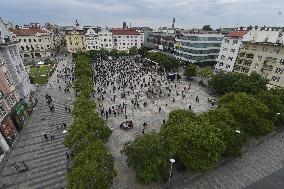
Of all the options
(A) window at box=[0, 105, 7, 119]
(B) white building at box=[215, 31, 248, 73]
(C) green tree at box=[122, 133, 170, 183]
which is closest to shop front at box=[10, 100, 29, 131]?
(A) window at box=[0, 105, 7, 119]

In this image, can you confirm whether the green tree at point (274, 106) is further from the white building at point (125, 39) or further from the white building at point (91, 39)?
the white building at point (91, 39)

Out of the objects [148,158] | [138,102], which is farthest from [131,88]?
[148,158]

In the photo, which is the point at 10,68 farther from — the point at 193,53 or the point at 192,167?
the point at 193,53

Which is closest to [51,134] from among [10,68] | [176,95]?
[10,68]

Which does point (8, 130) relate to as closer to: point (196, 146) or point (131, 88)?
point (196, 146)

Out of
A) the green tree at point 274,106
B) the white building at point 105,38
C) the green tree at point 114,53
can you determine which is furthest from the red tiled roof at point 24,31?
the green tree at point 274,106

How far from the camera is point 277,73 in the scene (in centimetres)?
6172

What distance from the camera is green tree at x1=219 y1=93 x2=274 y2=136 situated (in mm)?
36219

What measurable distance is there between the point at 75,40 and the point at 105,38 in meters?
18.2

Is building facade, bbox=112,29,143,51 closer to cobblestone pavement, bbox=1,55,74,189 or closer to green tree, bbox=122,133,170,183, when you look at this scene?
cobblestone pavement, bbox=1,55,74,189

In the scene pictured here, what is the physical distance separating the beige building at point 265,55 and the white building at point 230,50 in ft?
7.69

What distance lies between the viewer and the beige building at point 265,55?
60750 millimetres

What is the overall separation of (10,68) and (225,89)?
184 ft

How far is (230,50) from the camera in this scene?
252 feet
